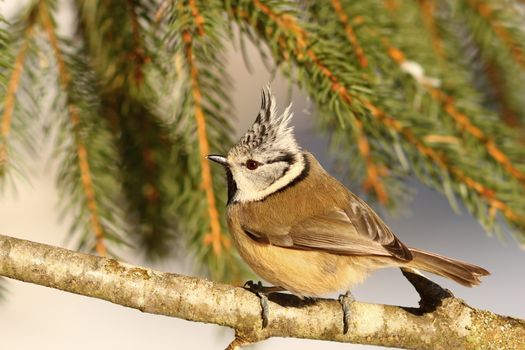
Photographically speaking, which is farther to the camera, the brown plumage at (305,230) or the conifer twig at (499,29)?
the conifer twig at (499,29)

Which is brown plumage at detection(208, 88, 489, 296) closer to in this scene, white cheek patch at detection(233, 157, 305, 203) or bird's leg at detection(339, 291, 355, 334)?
white cheek patch at detection(233, 157, 305, 203)

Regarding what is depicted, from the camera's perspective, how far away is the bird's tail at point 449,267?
1.93m

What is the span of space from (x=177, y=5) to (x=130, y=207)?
60 cm

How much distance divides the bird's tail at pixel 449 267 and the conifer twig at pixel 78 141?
0.84 meters

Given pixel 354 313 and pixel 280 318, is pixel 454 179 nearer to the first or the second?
pixel 354 313

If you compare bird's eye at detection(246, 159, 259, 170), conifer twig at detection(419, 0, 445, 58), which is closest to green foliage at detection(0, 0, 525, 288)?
conifer twig at detection(419, 0, 445, 58)

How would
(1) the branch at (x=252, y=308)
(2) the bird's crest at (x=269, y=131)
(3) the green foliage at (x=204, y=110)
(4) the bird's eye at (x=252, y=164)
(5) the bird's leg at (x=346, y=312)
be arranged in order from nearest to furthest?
(1) the branch at (x=252, y=308)
(5) the bird's leg at (x=346, y=312)
(3) the green foliage at (x=204, y=110)
(2) the bird's crest at (x=269, y=131)
(4) the bird's eye at (x=252, y=164)

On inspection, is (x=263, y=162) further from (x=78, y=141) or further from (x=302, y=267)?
(x=78, y=141)

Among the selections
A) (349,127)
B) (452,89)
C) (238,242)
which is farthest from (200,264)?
(452,89)

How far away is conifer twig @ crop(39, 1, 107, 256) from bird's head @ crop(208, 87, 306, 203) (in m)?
0.40

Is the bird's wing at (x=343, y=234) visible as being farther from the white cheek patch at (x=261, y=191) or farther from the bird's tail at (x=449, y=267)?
the white cheek patch at (x=261, y=191)

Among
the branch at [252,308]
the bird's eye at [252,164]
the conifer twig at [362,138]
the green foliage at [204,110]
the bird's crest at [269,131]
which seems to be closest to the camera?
the branch at [252,308]

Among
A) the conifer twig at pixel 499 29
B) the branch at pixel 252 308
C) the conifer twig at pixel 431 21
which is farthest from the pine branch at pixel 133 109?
the conifer twig at pixel 499 29

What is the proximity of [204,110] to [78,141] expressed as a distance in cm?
34
